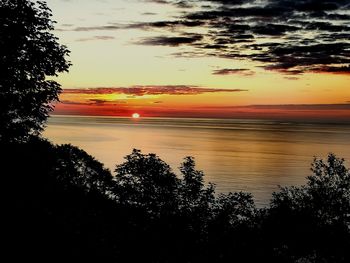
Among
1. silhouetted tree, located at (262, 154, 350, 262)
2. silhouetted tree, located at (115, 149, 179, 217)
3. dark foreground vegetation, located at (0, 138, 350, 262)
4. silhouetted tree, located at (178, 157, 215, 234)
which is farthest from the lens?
silhouetted tree, located at (115, 149, 179, 217)

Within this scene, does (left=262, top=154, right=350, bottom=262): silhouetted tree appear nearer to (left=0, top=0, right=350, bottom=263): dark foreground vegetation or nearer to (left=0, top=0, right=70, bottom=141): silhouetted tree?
(left=0, top=0, right=350, bottom=263): dark foreground vegetation

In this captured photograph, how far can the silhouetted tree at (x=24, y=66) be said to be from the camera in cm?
3075

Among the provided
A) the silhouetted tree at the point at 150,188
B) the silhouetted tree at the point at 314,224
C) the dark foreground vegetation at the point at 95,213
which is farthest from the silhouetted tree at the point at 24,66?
the silhouetted tree at the point at 314,224

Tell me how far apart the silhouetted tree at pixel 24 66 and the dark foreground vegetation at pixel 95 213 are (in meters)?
0.08

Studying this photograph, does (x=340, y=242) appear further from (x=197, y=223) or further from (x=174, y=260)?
(x=174, y=260)

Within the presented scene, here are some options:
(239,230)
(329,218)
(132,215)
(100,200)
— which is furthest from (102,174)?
(329,218)

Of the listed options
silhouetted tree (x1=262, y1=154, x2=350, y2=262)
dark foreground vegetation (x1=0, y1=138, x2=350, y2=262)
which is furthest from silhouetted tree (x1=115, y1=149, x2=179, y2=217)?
silhouetted tree (x1=262, y1=154, x2=350, y2=262)

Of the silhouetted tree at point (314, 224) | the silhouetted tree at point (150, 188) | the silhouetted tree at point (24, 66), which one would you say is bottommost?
the silhouetted tree at point (314, 224)

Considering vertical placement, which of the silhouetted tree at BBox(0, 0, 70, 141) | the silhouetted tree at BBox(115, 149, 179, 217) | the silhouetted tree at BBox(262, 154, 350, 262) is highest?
the silhouetted tree at BBox(0, 0, 70, 141)

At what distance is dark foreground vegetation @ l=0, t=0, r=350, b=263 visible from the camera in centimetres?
2622

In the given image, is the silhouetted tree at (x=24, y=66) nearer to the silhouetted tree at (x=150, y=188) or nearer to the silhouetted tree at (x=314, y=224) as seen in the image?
the silhouetted tree at (x=150, y=188)

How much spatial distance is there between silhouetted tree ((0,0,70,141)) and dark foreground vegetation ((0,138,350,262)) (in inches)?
94.5

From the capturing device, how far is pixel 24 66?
32000 millimetres

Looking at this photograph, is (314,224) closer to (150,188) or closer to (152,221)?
(152,221)
